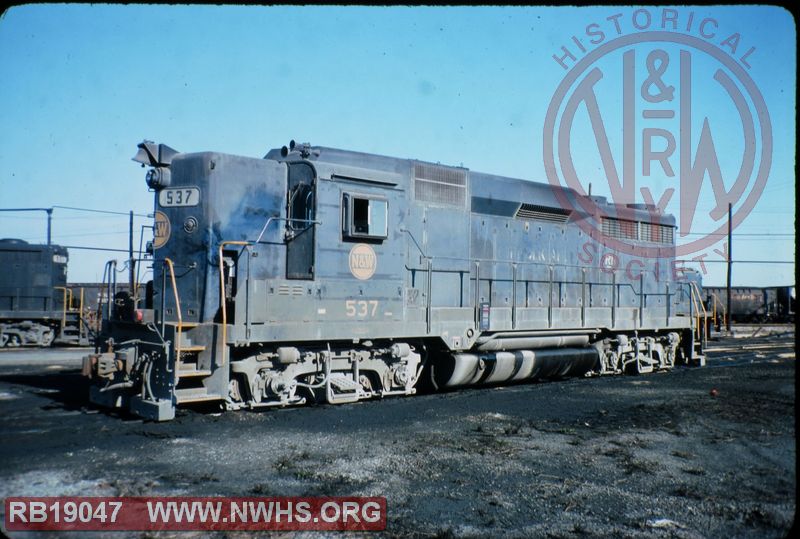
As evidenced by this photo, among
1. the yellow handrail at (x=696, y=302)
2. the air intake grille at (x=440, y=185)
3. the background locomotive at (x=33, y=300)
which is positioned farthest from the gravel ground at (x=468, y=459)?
the background locomotive at (x=33, y=300)

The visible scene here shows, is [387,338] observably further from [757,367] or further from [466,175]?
[757,367]

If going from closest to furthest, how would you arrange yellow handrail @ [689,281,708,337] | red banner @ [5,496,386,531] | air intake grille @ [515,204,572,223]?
red banner @ [5,496,386,531] < air intake grille @ [515,204,572,223] < yellow handrail @ [689,281,708,337]

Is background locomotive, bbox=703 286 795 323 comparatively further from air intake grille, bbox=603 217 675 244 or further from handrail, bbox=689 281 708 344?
air intake grille, bbox=603 217 675 244

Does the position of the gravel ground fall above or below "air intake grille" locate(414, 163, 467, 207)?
below

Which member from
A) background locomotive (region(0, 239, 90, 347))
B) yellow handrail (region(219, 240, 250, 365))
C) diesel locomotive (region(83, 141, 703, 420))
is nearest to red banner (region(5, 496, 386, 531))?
diesel locomotive (region(83, 141, 703, 420))

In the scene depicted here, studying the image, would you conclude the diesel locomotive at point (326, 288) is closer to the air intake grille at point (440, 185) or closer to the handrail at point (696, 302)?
the air intake grille at point (440, 185)

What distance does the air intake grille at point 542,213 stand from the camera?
38.6ft

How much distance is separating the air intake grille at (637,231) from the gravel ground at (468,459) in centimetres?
462

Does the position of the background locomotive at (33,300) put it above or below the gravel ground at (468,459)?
above

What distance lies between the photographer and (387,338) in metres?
9.28

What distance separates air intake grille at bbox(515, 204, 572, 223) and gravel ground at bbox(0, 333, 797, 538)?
3.65 metres

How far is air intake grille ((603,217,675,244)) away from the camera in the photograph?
13508mm

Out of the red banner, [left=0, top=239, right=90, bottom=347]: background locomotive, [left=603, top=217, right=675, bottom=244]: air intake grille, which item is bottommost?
the red banner

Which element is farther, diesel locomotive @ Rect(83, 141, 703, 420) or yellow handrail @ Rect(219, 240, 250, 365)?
diesel locomotive @ Rect(83, 141, 703, 420)
